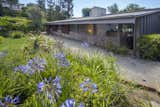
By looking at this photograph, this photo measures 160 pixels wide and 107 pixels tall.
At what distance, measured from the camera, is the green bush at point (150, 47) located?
376 inches

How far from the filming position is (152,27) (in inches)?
481

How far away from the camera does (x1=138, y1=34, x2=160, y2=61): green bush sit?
9.55 metres

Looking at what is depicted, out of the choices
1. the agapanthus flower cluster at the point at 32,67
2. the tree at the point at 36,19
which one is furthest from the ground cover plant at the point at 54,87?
the tree at the point at 36,19

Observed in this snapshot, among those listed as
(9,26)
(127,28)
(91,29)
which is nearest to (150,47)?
(127,28)

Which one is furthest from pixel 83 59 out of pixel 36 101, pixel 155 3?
pixel 155 3

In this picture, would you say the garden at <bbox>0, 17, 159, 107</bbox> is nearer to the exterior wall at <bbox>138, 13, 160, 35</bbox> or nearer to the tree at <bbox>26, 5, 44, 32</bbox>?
the exterior wall at <bbox>138, 13, 160, 35</bbox>

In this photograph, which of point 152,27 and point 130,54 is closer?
point 130,54

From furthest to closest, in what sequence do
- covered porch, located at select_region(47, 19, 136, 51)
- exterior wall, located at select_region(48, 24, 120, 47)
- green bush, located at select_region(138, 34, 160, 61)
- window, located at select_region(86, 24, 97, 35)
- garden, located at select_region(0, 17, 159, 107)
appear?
window, located at select_region(86, 24, 97, 35) → exterior wall, located at select_region(48, 24, 120, 47) → covered porch, located at select_region(47, 19, 136, 51) → green bush, located at select_region(138, 34, 160, 61) → garden, located at select_region(0, 17, 159, 107)

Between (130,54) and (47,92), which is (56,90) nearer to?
(47,92)

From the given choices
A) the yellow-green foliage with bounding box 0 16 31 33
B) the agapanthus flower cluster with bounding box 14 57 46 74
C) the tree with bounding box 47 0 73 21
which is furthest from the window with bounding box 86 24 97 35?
the tree with bounding box 47 0 73 21

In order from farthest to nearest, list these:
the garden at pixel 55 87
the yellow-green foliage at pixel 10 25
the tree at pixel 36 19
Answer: the tree at pixel 36 19 → the yellow-green foliage at pixel 10 25 → the garden at pixel 55 87

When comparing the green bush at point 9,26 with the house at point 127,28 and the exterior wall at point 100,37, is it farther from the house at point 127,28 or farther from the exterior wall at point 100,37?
the house at point 127,28

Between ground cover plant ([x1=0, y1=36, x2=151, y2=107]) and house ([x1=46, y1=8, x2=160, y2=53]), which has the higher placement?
house ([x1=46, y1=8, x2=160, y2=53])

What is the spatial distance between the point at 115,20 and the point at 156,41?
12.6 ft
